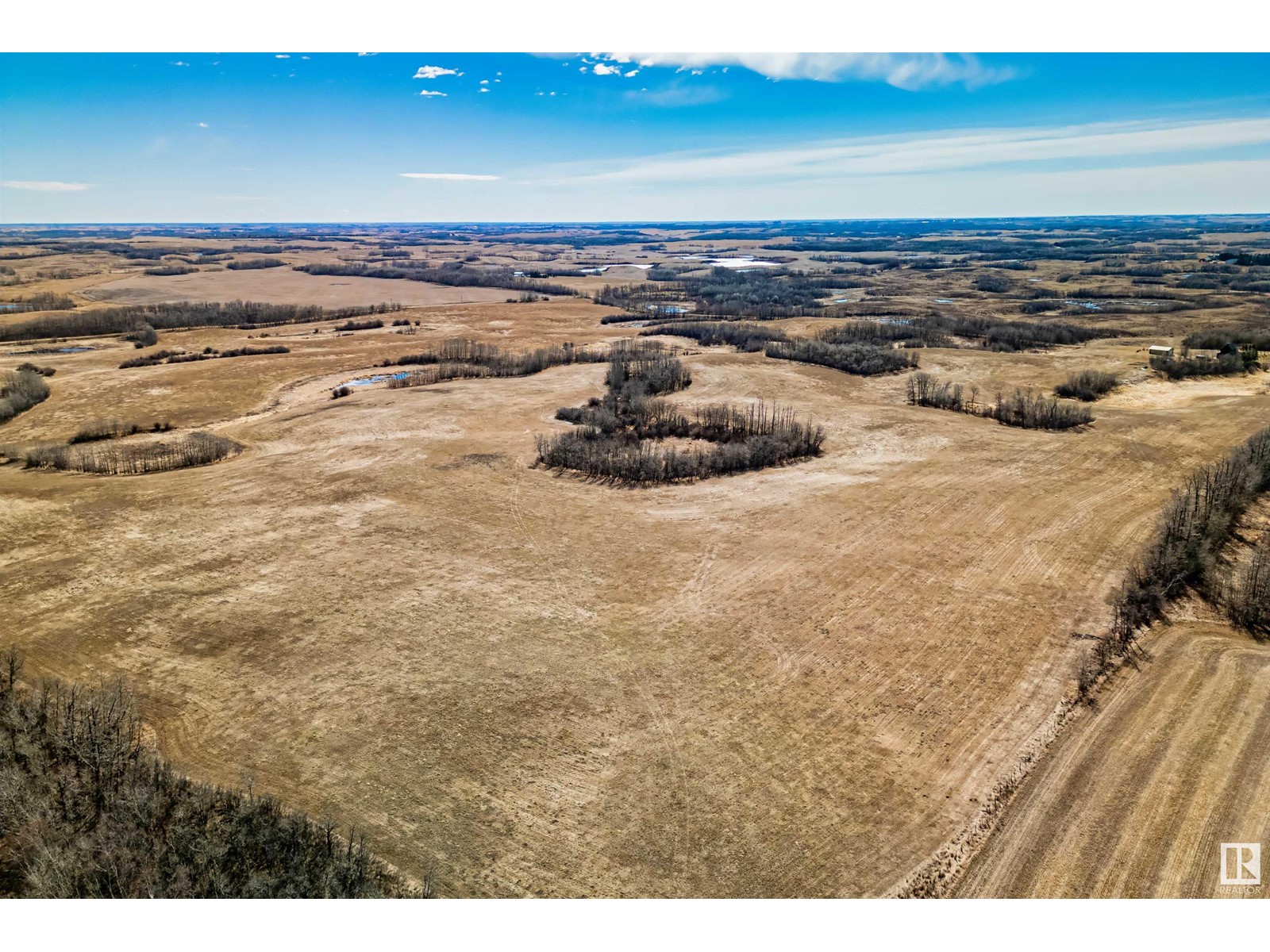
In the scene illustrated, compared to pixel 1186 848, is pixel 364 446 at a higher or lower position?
higher

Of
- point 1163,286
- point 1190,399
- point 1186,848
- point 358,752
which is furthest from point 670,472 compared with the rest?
point 1163,286

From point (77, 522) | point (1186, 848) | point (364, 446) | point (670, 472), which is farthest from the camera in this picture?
point (364, 446)

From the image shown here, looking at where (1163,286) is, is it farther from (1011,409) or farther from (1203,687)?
(1203,687)

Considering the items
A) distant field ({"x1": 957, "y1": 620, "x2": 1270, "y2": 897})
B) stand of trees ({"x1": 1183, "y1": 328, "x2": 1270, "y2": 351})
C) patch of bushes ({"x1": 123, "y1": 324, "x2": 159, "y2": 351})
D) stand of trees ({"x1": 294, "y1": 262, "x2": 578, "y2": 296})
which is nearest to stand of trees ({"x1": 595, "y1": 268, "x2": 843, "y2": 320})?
stand of trees ({"x1": 294, "y1": 262, "x2": 578, "y2": 296})

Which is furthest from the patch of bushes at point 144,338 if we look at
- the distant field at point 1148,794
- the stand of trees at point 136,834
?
the distant field at point 1148,794

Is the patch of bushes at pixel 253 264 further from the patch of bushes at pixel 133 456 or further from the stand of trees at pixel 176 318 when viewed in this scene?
the patch of bushes at pixel 133 456

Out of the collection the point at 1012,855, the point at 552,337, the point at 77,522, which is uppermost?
the point at 552,337
